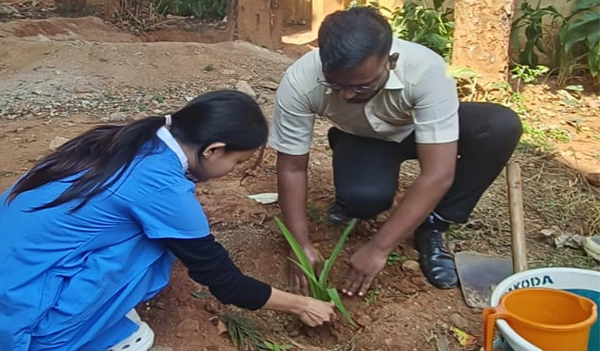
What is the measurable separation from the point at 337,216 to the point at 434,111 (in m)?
0.67

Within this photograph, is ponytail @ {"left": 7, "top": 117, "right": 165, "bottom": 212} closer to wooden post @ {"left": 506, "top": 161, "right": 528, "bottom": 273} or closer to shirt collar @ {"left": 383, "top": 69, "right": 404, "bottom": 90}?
shirt collar @ {"left": 383, "top": 69, "right": 404, "bottom": 90}

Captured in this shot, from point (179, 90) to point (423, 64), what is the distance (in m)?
2.60

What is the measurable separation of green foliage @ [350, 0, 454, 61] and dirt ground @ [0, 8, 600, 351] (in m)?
0.70

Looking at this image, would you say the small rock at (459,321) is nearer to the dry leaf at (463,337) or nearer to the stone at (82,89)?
the dry leaf at (463,337)

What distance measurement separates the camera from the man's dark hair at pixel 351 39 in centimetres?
189

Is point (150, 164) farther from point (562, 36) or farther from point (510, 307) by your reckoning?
point (562, 36)

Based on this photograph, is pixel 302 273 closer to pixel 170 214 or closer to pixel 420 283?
pixel 420 283

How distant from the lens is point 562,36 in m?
4.73

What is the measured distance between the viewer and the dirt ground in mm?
2225

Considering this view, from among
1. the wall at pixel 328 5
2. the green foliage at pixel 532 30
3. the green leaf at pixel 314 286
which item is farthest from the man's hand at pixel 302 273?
the wall at pixel 328 5

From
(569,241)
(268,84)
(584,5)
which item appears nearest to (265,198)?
(569,241)

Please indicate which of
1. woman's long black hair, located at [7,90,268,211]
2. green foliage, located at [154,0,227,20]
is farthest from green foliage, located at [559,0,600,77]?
green foliage, located at [154,0,227,20]

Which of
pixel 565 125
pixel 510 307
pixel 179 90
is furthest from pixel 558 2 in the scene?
pixel 510 307

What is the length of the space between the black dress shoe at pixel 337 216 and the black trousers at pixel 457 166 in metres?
0.06
